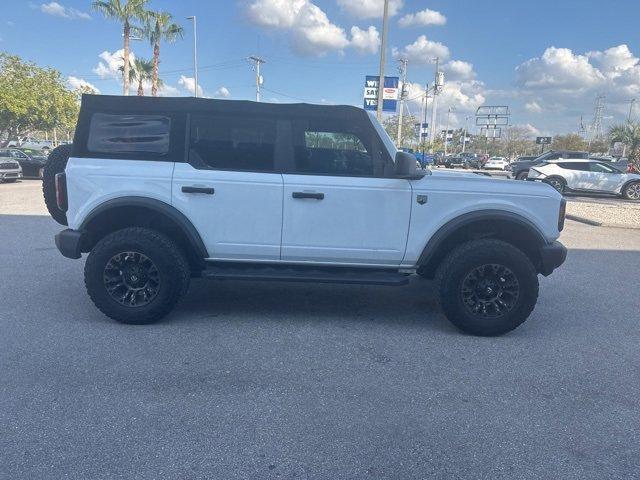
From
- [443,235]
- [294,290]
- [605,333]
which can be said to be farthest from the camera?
[294,290]

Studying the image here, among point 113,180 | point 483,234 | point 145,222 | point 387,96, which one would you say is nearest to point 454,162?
point 387,96

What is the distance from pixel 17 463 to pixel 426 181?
3.52 metres

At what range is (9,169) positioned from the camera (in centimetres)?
1827

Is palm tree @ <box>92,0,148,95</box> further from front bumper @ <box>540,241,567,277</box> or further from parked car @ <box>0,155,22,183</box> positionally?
front bumper @ <box>540,241,567,277</box>

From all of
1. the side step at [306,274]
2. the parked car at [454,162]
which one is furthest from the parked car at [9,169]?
the parked car at [454,162]

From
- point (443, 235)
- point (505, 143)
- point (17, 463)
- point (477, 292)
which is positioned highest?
point (505, 143)

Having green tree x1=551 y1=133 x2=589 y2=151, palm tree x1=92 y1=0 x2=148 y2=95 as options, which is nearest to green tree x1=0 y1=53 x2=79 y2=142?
palm tree x1=92 y1=0 x2=148 y2=95

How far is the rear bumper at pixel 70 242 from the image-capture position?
13.8ft

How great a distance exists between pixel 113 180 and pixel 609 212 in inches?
545

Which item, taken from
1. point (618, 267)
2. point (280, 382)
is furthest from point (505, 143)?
point (280, 382)

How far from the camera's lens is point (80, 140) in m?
4.22

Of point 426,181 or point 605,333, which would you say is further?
point 605,333

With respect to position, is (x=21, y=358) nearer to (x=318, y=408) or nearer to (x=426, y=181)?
(x=318, y=408)

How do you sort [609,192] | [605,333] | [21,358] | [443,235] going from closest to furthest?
[21,358] → [443,235] → [605,333] → [609,192]
